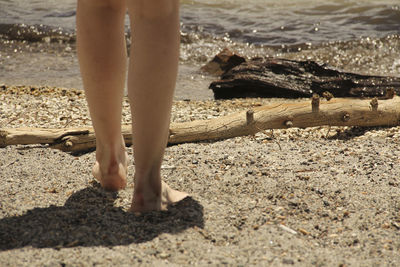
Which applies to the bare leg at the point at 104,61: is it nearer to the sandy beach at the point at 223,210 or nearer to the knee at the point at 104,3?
the knee at the point at 104,3

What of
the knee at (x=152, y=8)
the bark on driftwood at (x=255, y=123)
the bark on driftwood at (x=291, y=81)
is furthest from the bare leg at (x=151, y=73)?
the bark on driftwood at (x=291, y=81)

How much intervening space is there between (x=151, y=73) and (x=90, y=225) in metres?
0.61

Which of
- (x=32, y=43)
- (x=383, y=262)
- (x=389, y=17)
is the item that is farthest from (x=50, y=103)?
(x=389, y=17)

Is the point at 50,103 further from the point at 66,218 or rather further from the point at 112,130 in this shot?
the point at 66,218

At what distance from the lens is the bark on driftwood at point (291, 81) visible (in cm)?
522

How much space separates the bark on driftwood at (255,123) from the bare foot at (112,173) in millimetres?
876

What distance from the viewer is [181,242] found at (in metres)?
1.75

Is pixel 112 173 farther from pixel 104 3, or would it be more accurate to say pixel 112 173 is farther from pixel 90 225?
pixel 104 3

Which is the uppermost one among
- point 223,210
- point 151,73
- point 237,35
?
point 151,73

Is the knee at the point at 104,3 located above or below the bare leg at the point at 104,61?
above

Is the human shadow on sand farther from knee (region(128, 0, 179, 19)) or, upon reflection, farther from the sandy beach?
knee (region(128, 0, 179, 19))

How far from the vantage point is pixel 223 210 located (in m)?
2.07

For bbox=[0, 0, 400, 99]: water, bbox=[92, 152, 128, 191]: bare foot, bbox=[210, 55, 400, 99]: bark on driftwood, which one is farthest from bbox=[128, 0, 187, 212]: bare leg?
bbox=[0, 0, 400, 99]: water

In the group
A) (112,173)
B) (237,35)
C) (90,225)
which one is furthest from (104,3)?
(237,35)
